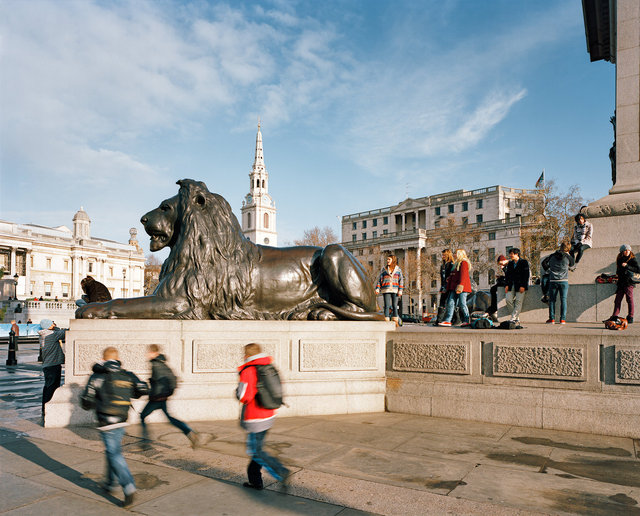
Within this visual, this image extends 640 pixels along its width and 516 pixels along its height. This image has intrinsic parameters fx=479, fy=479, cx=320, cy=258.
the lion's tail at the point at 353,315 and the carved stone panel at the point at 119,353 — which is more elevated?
the lion's tail at the point at 353,315

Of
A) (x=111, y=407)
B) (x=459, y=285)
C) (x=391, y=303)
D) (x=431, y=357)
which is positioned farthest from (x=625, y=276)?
(x=111, y=407)

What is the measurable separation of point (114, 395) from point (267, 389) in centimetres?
123

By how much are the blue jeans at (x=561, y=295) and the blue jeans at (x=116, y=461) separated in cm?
834

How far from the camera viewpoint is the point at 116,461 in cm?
379

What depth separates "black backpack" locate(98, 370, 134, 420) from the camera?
12.7 feet

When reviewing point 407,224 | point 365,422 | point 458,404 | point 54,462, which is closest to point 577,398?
point 458,404

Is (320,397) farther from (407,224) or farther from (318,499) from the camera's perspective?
(407,224)

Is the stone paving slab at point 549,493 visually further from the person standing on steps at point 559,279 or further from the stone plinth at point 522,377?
the person standing on steps at point 559,279

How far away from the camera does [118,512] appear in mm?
3568

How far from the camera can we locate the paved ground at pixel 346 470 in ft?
12.1

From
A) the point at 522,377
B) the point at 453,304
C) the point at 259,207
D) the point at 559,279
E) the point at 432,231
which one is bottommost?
the point at 522,377

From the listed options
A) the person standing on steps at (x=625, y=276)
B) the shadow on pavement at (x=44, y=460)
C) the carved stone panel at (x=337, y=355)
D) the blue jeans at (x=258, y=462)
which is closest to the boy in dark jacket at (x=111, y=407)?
the shadow on pavement at (x=44, y=460)

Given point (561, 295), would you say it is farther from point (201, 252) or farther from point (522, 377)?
point (201, 252)

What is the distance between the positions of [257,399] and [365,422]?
2989 millimetres
